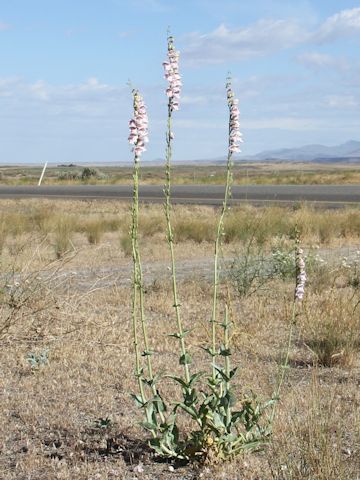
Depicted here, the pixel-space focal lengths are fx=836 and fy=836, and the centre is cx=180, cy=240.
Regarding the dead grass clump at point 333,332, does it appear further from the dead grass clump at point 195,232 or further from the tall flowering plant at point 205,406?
the dead grass clump at point 195,232

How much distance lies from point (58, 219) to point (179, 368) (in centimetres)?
1255

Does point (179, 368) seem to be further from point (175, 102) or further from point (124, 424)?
point (175, 102)

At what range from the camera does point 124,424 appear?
523cm

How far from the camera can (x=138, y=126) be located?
168 inches

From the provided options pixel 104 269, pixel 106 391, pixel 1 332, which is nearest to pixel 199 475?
pixel 106 391

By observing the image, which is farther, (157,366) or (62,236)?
(62,236)

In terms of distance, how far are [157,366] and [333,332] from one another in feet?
5.21

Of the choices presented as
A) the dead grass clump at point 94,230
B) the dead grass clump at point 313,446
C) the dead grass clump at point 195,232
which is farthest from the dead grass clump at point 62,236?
the dead grass clump at point 313,446

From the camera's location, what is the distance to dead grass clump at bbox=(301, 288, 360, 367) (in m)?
6.90

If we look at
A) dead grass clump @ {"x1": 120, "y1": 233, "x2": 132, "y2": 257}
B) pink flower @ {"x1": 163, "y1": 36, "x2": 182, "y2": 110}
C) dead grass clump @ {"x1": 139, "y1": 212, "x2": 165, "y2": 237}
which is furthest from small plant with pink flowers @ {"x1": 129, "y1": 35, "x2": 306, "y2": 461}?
dead grass clump @ {"x1": 139, "y1": 212, "x2": 165, "y2": 237}

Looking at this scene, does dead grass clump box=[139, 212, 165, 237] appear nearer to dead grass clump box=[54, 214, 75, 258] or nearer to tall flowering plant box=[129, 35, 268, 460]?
dead grass clump box=[54, 214, 75, 258]

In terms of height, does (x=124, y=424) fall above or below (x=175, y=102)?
below

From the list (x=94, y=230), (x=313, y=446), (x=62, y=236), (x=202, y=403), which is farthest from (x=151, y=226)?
(x=313, y=446)

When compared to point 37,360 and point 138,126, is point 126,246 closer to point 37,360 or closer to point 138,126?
point 37,360
